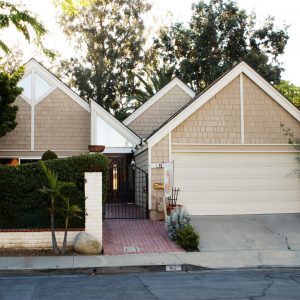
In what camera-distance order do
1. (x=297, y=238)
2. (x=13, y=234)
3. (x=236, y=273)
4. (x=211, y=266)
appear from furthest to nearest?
(x=297, y=238), (x=13, y=234), (x=211, y=266), (x=236, y=273)

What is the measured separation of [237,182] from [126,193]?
5.36 metres

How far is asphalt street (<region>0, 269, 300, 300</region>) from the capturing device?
6828 millimetres

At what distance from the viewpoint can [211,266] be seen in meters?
9.73

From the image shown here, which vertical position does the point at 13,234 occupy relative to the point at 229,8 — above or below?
below

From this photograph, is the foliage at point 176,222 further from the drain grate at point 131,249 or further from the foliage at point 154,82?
the foliage at point 154,82

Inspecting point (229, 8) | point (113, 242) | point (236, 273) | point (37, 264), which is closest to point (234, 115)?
point (113, 242)

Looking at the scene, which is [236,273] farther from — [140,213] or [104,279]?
[140,213]

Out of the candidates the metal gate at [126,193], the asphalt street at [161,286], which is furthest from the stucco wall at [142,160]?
the asphalt street at [161,286]

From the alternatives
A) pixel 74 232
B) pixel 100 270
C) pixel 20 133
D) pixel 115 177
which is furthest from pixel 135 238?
pixel 20 133

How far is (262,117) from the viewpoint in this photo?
16.1m

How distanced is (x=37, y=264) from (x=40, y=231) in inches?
66.2

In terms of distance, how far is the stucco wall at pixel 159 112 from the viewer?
2262 cm

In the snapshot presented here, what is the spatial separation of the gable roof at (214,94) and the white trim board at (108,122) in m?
4.02

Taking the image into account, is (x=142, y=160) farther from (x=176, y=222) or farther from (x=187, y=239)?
(x=187, y=239)
